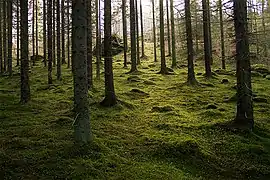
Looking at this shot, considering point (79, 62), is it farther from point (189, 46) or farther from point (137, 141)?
point (189, 46)

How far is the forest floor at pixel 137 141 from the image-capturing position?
738 centimetres

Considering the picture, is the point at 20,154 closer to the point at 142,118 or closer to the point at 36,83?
the point at 142,118

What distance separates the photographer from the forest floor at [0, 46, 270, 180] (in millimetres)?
7379

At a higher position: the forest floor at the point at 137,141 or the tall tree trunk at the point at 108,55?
the tall tree trunk at the point at 108,55

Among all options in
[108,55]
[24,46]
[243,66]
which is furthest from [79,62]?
[24,46]

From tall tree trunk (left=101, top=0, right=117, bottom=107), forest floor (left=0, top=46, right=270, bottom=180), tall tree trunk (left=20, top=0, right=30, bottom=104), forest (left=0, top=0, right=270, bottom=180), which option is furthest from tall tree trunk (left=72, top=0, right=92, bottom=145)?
tall tree trunk (left=20, top=0, right=30, bottom=104)

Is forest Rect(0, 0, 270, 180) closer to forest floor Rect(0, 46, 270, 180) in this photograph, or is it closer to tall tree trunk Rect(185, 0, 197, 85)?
forest floor Rect(0, 46, 270, 180)

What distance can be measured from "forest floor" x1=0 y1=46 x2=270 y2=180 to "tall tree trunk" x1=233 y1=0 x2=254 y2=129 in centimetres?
60

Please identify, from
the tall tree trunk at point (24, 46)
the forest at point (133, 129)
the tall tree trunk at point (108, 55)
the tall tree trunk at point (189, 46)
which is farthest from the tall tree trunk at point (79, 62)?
the tall tree trunk at point (189, 46)

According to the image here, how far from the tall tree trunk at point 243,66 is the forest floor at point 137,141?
60 cm

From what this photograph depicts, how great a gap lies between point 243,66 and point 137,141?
4.38 meters

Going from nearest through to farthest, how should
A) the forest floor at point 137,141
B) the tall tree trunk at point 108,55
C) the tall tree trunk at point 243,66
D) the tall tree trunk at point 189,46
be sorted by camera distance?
the forest floor at point 137,141 → the tall tree trunk at point 243,66 → the tall tree trunk at point 108,55 → the tall tree trunk at point 189,46

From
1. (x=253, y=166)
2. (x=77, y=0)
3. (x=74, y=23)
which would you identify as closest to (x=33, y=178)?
(x=74, y=23)

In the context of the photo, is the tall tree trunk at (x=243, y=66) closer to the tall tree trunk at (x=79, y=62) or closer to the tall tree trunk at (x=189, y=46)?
the tall tree trunk at (x=79, y=62)
